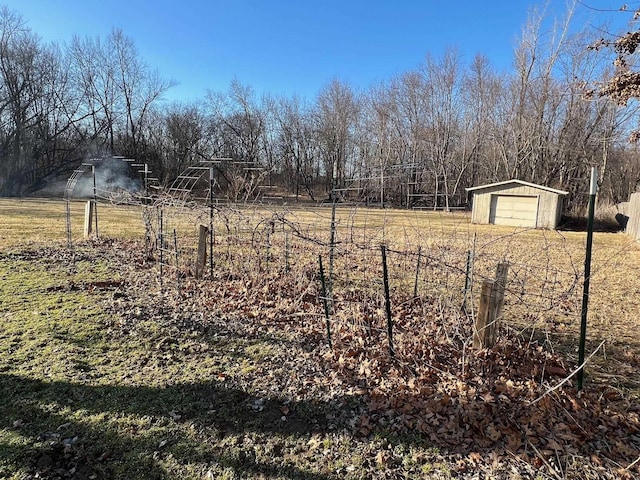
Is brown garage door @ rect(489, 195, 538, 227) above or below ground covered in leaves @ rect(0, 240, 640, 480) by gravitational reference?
above

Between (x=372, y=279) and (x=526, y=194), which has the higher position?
(x=526, y=194)

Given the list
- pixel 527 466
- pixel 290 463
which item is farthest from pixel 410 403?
pixel 290 463

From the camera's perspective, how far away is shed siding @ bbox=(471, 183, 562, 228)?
57.3 feet

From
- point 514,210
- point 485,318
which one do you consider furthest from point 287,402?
point 514,210

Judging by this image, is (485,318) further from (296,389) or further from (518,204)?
(518,204)

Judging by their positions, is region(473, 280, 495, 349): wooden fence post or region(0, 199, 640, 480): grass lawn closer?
region(0, 199, 640, 480): grass lawn

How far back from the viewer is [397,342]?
361 centimetres

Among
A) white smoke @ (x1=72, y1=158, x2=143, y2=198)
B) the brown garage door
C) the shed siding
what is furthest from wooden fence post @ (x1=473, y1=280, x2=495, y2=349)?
white smoke @ (x1=72, y1=158, x2=143, y2=198)

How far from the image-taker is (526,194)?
59.2 feet

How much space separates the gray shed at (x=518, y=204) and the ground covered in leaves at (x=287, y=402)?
621 inches

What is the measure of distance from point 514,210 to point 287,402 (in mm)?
18393

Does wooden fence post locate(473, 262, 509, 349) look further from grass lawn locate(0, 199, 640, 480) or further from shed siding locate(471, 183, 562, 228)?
shed siding locate(471, 183, 562, 228)

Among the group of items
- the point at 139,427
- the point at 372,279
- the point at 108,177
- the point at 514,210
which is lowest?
Result: the point at 139,427

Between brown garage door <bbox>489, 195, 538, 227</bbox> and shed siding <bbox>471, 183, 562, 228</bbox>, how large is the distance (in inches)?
7.2
